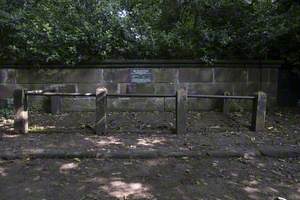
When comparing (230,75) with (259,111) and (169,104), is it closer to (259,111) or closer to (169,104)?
(169,104)

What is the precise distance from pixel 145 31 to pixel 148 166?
4.10 m

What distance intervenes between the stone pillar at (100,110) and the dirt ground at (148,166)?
170 mm

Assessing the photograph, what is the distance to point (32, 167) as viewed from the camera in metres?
5.26

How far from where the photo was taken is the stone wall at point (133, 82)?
8539mm

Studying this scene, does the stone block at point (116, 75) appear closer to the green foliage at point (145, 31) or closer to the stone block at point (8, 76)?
the green foliage at point (145, 31)

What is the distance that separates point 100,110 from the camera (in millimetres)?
6664

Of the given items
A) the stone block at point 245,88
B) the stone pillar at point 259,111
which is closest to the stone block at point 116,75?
the stone block at point 245,88

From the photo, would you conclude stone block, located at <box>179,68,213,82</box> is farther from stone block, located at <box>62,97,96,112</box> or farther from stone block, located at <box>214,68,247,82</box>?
stone block, located at <box>62,97,96,112</box>

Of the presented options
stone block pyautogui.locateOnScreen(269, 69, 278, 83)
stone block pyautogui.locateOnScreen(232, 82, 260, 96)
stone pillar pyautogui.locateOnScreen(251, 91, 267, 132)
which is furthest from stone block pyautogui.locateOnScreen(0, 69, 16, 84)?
stone block pyautogui.locateOnScreen(269, 69, 278, 83)

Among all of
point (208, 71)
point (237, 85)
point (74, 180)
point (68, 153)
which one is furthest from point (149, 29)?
point (74, 180)

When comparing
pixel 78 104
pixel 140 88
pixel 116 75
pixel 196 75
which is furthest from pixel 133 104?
pixel 196 75

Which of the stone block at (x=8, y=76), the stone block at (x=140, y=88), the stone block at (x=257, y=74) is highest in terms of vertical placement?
the stone block at (x=257, y=74)

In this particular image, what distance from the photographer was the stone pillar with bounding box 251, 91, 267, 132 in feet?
22.9

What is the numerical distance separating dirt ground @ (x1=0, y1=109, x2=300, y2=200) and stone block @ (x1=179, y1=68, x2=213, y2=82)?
4.14 feet
